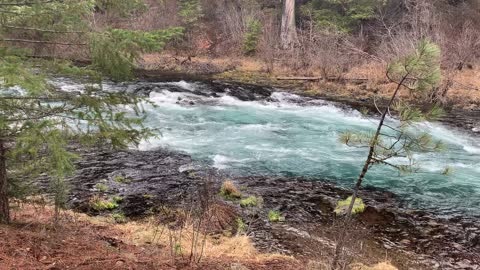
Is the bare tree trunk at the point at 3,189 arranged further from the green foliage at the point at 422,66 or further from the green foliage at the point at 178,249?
the green foliage at the point at 422,66

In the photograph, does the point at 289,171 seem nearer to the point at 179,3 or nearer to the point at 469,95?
the point at 469,95

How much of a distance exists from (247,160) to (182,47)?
20555 millimetres

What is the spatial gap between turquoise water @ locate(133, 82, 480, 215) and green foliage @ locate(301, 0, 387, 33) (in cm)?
1026

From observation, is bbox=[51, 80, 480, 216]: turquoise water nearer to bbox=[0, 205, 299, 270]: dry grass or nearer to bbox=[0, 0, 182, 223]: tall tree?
bbox=[0, 205, 299, 270]: dry grass

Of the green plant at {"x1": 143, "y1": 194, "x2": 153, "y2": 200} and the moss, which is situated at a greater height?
the moss

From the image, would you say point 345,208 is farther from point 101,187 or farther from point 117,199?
point 101,187

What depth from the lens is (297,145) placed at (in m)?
13.3

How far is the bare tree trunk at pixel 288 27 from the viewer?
2639cm

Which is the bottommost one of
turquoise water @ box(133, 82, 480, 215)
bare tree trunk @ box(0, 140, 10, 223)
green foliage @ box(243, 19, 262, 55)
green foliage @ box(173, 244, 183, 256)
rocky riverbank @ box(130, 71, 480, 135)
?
turquoise water @ box(133, 82, 480, 215)

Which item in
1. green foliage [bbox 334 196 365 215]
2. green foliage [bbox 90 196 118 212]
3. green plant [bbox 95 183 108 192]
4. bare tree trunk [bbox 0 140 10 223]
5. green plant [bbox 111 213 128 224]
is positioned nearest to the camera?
bare tree trunk [bbox 0 140 10 223]

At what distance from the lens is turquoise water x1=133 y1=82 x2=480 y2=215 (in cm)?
1038

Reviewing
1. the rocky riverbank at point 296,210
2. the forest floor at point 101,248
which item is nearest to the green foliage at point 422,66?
the forest floor at point 101,248

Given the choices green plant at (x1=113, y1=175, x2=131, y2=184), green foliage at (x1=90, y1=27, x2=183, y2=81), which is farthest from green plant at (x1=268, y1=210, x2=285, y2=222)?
green foliage at (x1=90, y1=27, x2=183, y2=81)

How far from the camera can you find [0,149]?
539 cm
